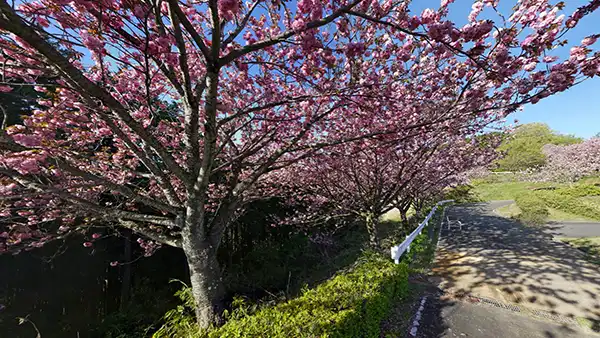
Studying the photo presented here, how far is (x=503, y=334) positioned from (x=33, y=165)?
267 inches

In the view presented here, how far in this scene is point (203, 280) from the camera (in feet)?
13.4

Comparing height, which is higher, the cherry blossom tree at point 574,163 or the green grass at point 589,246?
the cherry blossom tree at point 574,163

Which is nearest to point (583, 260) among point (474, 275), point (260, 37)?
point (474, 275)

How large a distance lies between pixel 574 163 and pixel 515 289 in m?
27.7

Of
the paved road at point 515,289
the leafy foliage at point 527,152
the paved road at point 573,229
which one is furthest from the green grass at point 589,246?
the leafy foliage at point 527,152

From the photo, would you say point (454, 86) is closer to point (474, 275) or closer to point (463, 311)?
point (463, 311)

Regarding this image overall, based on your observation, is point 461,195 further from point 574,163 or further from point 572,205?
point 572,205

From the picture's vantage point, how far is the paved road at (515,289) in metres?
3.74

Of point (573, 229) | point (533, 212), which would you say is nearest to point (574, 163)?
point (533, 212)

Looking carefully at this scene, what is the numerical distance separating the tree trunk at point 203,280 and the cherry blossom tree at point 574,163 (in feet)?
101

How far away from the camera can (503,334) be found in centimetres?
358

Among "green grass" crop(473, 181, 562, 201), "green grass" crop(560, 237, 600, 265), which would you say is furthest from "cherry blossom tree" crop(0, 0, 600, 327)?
"green grass" crop(473, 181, 562, 201)

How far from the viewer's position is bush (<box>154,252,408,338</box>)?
2.63 m

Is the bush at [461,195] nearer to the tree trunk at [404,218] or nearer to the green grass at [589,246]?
the green grass at [589,246]
